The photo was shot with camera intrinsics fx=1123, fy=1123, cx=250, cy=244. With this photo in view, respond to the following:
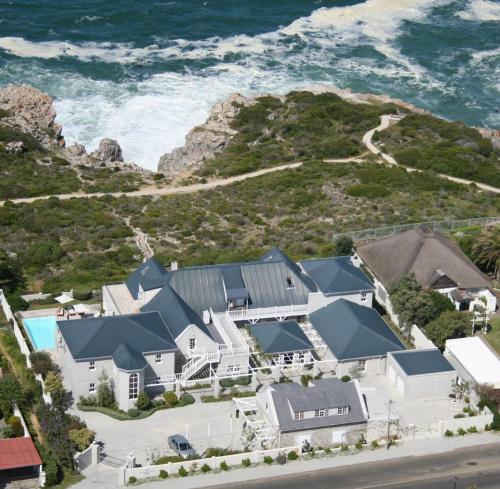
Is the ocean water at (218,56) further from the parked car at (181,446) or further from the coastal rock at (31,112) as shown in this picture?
the parked car at (181,446)

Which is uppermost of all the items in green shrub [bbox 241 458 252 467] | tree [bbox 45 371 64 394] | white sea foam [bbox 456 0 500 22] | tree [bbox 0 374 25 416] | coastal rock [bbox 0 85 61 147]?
tree [bbox 0 374 25 416]

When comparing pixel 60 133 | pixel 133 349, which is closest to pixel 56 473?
pixel 133 349

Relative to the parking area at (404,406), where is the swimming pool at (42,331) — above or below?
above

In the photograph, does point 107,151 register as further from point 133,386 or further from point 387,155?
point 133,386

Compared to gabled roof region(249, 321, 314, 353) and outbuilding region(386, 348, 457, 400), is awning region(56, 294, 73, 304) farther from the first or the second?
outbuilding region(386, 348, 457, 400)

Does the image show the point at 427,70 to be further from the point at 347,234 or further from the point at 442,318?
the point at 442,318

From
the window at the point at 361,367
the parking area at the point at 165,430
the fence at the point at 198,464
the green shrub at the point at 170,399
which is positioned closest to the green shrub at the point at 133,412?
the parking area at the point at 165,430

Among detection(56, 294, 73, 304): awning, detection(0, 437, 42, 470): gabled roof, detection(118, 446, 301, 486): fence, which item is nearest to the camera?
detection(0, 437, 42, 470): gabled roof

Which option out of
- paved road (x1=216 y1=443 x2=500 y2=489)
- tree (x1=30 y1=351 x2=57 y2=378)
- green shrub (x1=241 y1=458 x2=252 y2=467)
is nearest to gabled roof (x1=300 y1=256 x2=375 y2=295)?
paved road (x1=216 y1=443 x2=500 y2=489)
